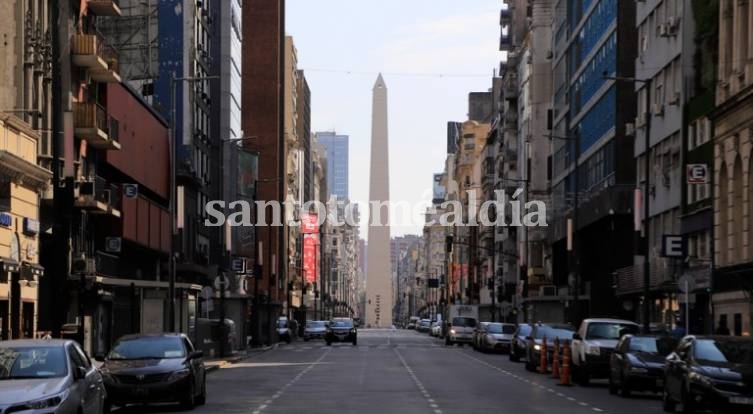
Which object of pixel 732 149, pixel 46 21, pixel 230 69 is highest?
pixel 230 69

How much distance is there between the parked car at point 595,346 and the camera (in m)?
40.2

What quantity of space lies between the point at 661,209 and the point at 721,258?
46.8 feet

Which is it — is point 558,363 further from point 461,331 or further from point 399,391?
point 461,331

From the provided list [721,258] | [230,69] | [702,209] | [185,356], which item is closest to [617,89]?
[702,209]

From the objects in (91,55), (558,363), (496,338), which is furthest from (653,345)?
(496,338)

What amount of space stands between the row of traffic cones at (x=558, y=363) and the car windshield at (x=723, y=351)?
12.5 meters

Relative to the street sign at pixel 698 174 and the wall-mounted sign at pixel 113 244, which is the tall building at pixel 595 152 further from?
the wall-mounted sign at pixel 113 244

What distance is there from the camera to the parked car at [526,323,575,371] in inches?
1993

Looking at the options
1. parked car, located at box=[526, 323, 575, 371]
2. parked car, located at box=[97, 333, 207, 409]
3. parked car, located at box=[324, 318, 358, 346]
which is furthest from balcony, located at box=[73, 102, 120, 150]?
parked car, located at box=[324, 318, 358, 346]

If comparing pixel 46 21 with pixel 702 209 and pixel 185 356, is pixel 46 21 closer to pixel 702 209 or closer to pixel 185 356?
pixel 185 356

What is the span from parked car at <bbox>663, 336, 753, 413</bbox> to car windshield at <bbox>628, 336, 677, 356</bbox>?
5.20 m

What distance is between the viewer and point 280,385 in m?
38.7

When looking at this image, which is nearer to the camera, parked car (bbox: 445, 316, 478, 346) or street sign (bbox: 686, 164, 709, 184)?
street sign (bbox: 686, 164, 709, 184)

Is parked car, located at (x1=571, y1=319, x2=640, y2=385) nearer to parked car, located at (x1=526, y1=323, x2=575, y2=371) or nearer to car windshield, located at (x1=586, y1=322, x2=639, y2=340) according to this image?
car windshield, located at (x1=586, y1=322, x2=639, y2=340)
